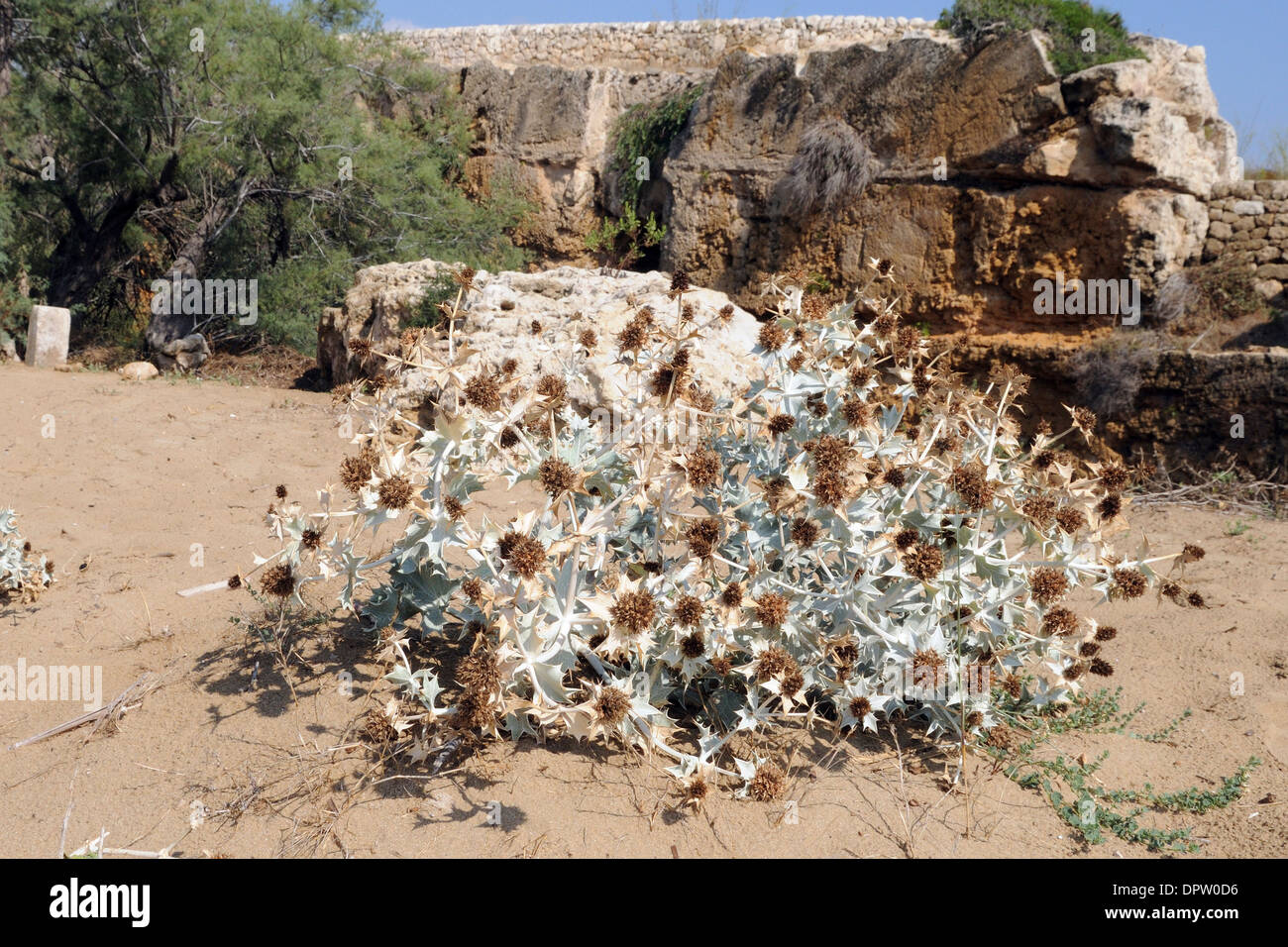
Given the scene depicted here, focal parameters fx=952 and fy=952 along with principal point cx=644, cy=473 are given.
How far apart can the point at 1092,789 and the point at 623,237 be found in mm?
9892

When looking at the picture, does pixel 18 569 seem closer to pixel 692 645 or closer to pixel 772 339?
pixel 692 645

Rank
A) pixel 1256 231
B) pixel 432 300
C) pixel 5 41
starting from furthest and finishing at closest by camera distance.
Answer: pixel 5 41 → pixel 432 300 → pixel 1256 231

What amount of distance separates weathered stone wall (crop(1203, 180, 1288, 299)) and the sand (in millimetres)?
4749

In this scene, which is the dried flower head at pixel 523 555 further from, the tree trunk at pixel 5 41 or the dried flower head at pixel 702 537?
the tree trunk at pixel 5 41

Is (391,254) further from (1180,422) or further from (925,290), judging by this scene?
(1180,422)

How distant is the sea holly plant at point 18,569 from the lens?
3604mm

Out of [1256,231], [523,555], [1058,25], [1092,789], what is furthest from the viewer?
[1058,25]

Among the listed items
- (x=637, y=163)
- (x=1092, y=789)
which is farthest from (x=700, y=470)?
(x=637, y=163)

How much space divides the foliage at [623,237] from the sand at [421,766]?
25.3ft

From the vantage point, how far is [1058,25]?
27.8 ft

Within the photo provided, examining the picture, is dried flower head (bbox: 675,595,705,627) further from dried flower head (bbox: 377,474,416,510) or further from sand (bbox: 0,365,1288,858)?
dried flower head (bbox: 377,474,416,510)

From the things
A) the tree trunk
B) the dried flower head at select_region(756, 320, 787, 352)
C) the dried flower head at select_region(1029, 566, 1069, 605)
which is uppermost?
the tree trunk

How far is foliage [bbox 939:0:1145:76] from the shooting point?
27.4 ft

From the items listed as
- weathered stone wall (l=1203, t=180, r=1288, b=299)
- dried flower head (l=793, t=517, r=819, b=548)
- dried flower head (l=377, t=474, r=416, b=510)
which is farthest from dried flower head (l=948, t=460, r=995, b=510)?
weathered stone wall (l=1203, t=180, r=1288, b=299)
